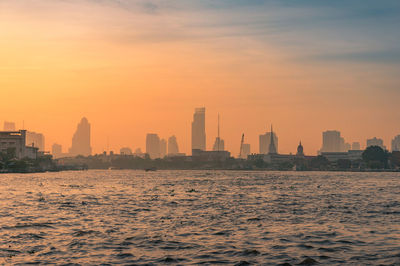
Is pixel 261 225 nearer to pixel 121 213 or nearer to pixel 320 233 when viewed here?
pixel 320 233

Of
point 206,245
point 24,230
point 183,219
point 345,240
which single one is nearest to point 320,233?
point 345,240

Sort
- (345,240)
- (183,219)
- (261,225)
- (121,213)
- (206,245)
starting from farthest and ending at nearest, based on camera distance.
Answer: (121,213) → (183,219) → (261,225) → (345,240) → (206,245)

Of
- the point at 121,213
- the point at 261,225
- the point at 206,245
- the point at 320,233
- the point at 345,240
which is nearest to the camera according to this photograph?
the point at 206,245

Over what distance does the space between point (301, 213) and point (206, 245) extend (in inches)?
1009

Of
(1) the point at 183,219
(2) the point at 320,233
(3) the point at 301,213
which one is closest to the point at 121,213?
(1) the point at 183,219

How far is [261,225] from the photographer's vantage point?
4825cm

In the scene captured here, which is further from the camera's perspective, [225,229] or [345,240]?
[225,229]

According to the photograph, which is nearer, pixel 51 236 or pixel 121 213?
pixel 51 236

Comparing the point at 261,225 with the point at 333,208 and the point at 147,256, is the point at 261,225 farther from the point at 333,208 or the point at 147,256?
the point at 333,208

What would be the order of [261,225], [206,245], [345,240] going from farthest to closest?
[261,225], [345,240], [206,245]

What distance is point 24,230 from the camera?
146 ft

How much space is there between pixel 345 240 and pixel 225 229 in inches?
439

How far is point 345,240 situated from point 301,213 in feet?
66.7

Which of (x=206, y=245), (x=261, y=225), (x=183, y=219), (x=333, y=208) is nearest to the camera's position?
(x=206, y=245)
